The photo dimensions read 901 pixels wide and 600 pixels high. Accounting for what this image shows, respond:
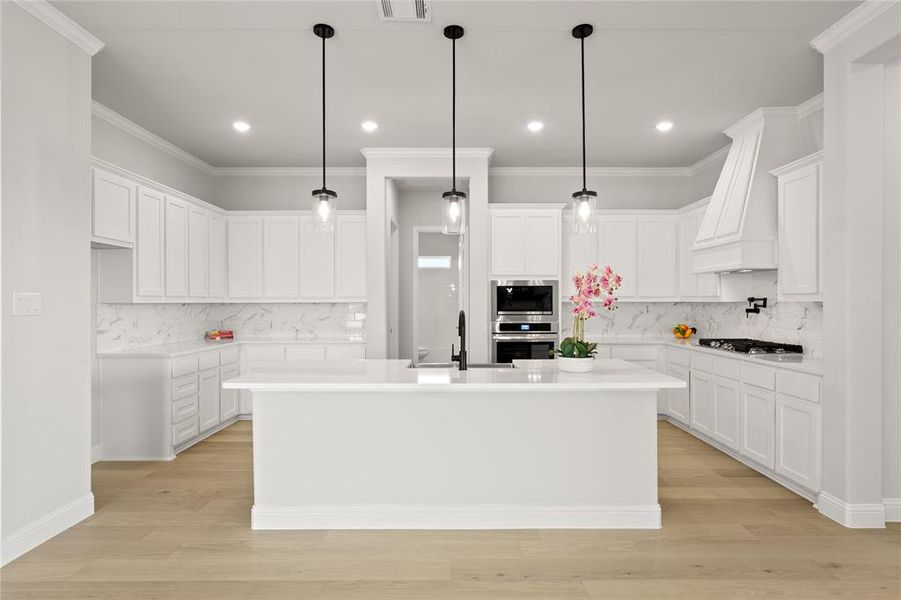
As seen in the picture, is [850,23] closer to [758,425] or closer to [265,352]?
[758,425]

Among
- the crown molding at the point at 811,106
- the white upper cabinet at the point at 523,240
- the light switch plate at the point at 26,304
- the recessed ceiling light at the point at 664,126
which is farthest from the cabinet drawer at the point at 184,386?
the crown molding at the point at 811,106

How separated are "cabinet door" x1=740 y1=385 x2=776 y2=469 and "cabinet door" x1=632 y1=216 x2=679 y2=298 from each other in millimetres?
1847

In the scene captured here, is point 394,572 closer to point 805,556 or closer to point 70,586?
point 70,586

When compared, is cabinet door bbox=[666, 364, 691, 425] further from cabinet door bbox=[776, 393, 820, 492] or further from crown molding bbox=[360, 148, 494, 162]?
crown molding bbox=[360, 148, 494, 162]

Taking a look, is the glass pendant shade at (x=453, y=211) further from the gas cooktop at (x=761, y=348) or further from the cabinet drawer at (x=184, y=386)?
the cabinet drawer at (x=184, y=386)

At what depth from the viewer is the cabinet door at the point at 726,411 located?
4035 mm

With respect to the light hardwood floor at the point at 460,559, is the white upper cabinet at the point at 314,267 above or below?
above

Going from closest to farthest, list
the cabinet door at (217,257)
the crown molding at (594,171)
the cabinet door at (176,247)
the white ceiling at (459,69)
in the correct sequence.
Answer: the white ceiling at (459,69)
the cabinet door at (176,247)
the cabinet door at (217,257)
the crown molding at (594,171)

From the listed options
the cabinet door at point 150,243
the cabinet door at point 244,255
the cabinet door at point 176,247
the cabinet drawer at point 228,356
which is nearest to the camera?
the cabinet door at point 150,243

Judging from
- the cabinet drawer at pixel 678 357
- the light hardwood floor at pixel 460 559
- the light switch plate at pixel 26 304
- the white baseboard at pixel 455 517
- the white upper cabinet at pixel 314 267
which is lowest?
the light hardwood floor at pixel 460 559

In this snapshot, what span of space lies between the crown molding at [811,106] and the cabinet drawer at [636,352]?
2.55 m

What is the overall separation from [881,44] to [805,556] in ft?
9.01

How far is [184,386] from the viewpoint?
437cm

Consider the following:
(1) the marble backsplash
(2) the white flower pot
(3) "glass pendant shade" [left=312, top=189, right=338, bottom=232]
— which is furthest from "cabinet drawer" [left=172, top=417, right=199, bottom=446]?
(2) the white flower pot
